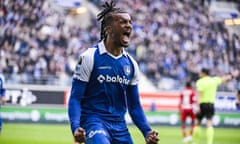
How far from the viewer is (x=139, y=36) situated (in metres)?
33.5

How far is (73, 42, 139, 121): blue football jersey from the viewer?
6.64 m

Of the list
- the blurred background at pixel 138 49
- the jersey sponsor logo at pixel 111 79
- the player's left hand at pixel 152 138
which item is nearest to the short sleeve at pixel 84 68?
the jersey sponsor logo at pixel 111 79

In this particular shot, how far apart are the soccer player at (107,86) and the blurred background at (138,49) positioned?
18912mm

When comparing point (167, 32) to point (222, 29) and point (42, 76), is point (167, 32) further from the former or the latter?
point (42, 76)

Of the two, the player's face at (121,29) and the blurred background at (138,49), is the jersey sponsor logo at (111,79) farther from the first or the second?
the blurred background at (138,49)

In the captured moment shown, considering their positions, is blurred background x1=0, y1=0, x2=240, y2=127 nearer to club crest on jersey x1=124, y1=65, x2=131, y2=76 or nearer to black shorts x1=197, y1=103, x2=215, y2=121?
black shorts x1=197, y1=103, x2=215, y2=121

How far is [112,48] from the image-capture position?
22.4 ft

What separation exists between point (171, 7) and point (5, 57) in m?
13.0

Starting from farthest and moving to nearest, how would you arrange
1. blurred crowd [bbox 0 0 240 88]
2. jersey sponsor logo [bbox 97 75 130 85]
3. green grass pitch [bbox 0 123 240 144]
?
blurred crowd [bbox 0 0 240 88]
green grass pitch [bbox 0 123 240 144]
jersey sponsor logo [bbox 97 75 130 85]

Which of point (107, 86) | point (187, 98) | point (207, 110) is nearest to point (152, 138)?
point (107, 86)

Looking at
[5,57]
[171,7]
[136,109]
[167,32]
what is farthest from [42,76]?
[136,109]

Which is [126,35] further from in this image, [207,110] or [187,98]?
[187,98]

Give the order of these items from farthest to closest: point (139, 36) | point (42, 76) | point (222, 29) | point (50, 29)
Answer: point (222, 29) < point (139, 36) < point (50, 29) < point (42, 76)

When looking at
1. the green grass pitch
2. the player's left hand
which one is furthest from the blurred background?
the player's left hand
